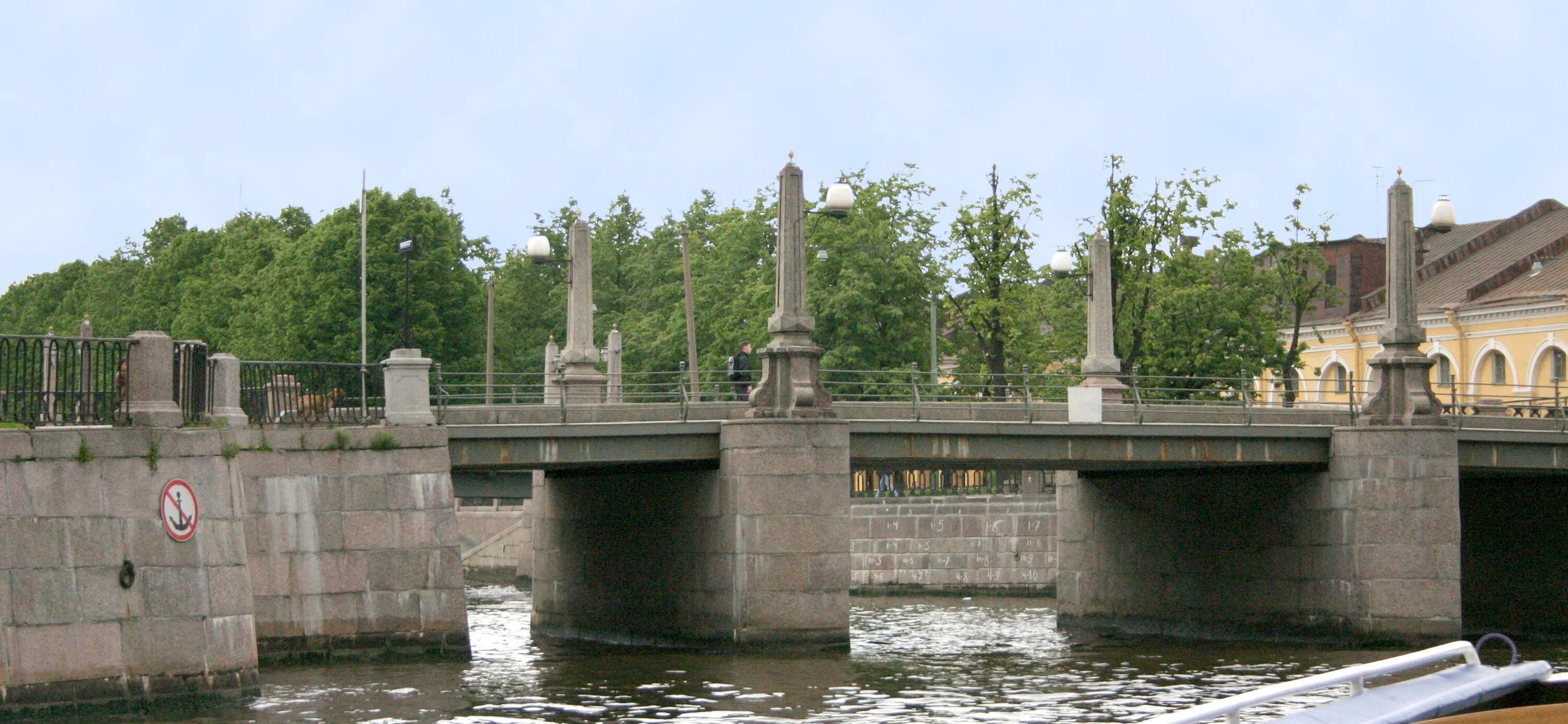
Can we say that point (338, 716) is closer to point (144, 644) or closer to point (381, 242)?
point (144, 644)

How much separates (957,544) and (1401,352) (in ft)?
62.8

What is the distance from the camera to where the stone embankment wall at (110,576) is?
19.6 m

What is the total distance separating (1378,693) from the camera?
1009 centimetres

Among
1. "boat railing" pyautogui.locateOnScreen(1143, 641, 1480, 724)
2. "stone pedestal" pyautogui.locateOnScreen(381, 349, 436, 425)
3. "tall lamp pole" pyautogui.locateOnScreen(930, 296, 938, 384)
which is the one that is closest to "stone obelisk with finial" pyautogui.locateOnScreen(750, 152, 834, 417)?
"stone pedestal" pyautogui.locateOnScreen(381, 349, 436, 425)

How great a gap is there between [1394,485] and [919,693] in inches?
461

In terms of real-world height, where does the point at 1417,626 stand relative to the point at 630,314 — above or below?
below

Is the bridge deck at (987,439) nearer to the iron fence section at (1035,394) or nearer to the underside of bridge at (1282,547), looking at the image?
the iron fence section at (1035,394)

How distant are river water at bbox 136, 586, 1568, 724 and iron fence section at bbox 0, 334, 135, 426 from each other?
10.5ft

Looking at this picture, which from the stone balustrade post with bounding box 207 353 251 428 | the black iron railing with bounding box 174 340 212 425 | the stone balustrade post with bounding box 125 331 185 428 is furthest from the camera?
the stone balustrade post with bounding box 207 353 251 428

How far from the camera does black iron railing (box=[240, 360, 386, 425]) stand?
27484 mm

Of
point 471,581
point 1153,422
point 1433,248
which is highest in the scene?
point 1433,248

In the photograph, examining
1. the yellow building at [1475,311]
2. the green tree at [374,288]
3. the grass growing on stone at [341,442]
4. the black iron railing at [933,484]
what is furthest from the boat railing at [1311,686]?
the green tree at [374,288]

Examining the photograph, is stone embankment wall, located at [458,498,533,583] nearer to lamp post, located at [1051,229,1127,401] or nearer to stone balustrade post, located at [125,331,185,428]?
lamp post, located at [1051,229,1127,401]

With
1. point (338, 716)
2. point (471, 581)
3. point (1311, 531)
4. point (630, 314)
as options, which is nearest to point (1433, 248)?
point (630, 314)
